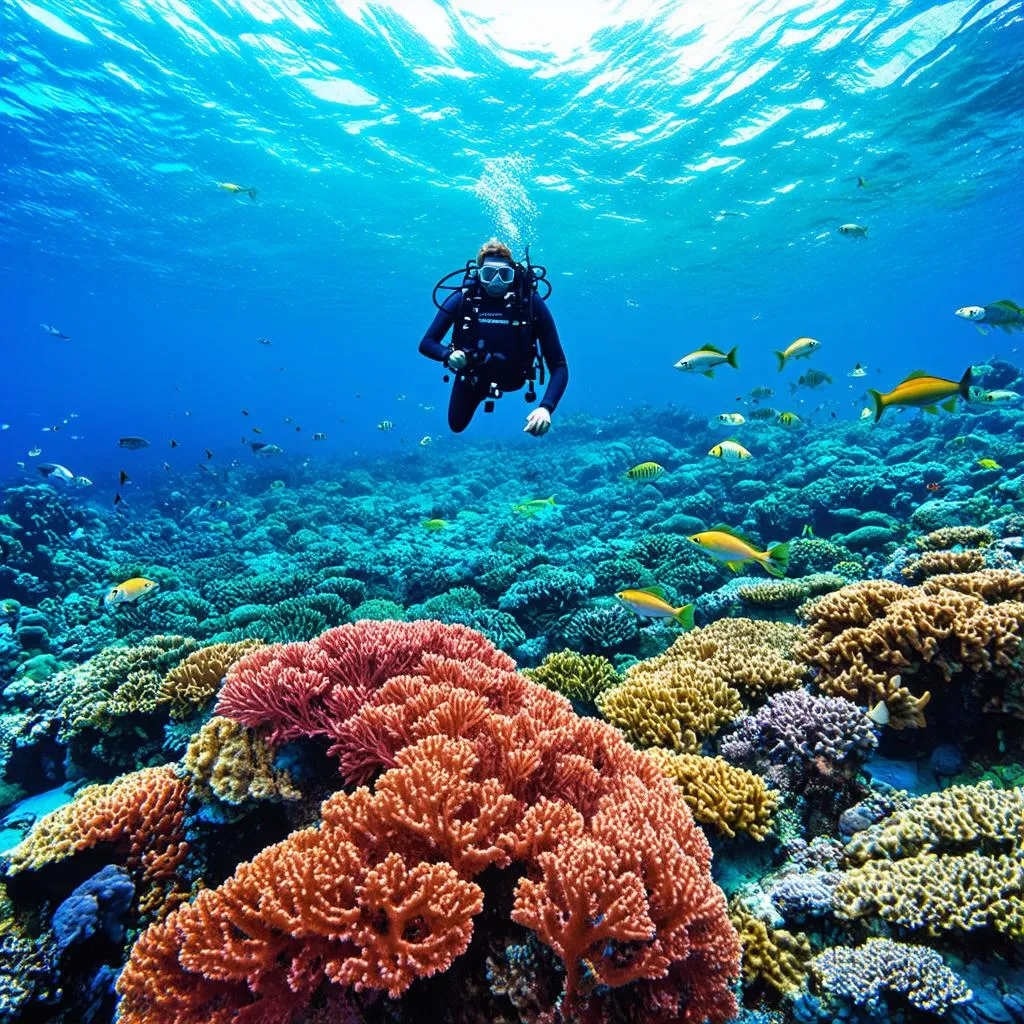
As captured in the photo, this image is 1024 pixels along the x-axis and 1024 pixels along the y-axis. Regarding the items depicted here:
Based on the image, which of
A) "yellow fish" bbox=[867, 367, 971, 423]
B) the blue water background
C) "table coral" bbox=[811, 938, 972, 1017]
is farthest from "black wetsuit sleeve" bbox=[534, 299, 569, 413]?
the blue water background

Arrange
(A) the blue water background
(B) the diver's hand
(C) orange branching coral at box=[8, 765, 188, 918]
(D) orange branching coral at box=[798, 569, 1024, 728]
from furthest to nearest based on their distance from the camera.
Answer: (A) the blue water background
(B) the diver's hand
(D) orange branching coral at box=[798, 569, 1024, 728]
(C) orange branching coral at box=[8, 765, 188, 918]

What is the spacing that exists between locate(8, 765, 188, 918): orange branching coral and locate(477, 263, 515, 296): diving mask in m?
5.12

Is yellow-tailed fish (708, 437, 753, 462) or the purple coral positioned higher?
yellow-tailed fish (708, 437, 753, 462)

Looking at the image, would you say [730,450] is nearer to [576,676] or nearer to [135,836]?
[576,676]

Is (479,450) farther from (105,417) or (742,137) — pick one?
(105,417)

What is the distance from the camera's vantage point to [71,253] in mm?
34688

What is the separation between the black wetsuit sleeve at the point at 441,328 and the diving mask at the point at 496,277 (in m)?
0.42

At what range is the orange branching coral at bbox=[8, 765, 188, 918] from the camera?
317 centimetres

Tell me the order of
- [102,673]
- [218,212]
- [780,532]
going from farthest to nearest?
[218,212] → [780,532] → [102,673]

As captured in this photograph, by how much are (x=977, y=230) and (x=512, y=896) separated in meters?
52.8

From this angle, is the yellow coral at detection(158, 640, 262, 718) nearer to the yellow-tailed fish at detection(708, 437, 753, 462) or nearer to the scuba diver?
the scuba diver

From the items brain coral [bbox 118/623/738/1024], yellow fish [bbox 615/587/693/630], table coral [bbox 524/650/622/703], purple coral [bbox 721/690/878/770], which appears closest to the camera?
brain coral [bbox 118/623/738/1024]

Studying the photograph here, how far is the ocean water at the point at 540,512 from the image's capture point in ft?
9.05

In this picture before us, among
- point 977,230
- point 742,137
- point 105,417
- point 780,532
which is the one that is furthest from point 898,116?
point 105,417
